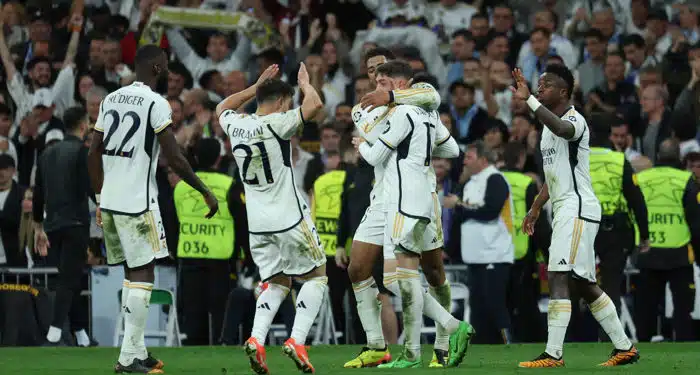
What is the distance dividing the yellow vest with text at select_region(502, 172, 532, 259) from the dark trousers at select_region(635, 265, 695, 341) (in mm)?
1468

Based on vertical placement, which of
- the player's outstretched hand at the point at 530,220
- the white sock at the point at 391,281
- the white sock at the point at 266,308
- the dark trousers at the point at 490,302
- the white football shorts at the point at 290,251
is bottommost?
the dark trousers at the point at 490,302

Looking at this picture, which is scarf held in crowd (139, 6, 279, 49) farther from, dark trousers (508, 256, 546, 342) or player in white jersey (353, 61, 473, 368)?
player in white jersey (353, 61, 473, 368)

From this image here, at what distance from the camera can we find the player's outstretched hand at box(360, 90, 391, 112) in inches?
501

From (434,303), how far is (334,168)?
649cm

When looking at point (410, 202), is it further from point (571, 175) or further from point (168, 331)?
point (168, 331)

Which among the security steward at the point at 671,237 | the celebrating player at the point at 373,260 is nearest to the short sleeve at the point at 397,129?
the celebrating player at the point at 373,260

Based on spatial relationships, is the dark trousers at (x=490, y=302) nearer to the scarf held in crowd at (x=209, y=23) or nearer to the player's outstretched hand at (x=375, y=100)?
the player's outstretched hand at (x=375, y=100)

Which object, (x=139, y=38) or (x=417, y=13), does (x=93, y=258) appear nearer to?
(x=139, y=38)

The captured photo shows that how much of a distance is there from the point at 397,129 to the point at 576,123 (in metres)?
1.46

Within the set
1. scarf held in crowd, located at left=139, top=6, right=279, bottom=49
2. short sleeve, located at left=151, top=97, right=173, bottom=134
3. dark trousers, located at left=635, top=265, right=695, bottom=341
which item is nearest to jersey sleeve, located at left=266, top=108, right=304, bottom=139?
short sleeve, located at left=151, top=97, right=173, bottom=134

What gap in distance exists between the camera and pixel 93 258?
65.3ft

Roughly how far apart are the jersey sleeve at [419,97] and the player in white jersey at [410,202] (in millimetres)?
53

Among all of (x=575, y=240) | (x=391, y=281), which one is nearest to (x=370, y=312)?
(x=391, y=281)

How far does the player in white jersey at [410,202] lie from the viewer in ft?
42.2
